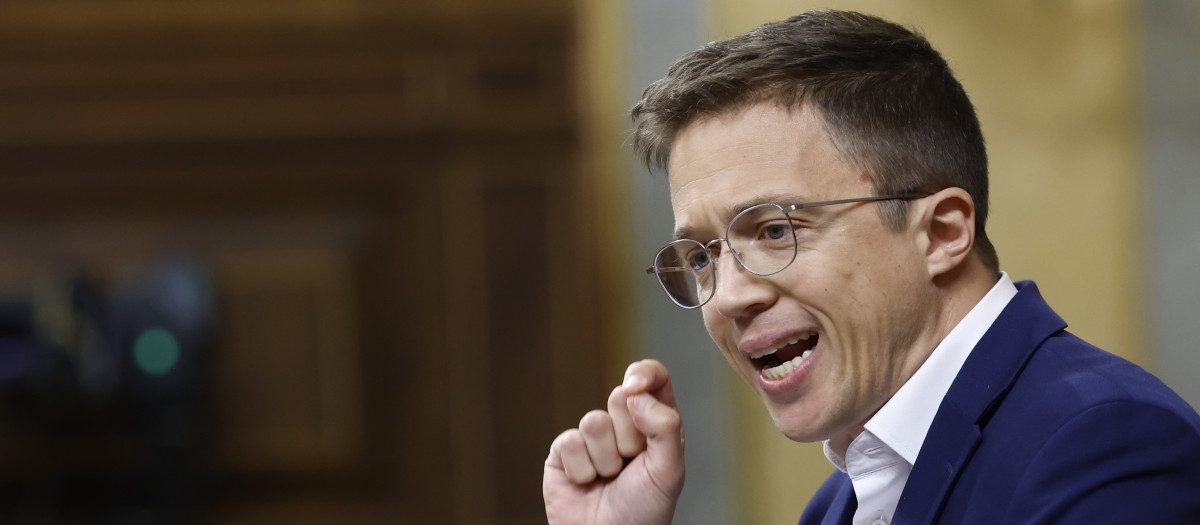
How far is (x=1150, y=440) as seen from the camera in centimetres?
107

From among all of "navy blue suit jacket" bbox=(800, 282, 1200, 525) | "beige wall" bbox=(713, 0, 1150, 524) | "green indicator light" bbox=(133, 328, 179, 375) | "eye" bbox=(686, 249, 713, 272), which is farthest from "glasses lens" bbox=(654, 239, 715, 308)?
"green indicator light" bbox=(133, 328, 179, 375)

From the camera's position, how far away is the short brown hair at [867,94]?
139cm

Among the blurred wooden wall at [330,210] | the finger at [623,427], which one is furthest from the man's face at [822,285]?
A: the blurred wooden wall at [330,210]

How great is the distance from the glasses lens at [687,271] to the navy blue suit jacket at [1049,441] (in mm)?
357

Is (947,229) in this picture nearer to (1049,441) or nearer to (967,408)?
(967,408)

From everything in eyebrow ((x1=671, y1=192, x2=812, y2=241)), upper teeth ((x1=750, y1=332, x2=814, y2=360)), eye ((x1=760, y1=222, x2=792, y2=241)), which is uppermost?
eyebrow ((x1=671, y1=192, x2=812, y2=241))

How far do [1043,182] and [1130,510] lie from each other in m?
3.09

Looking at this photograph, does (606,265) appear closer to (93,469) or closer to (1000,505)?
(93,469)

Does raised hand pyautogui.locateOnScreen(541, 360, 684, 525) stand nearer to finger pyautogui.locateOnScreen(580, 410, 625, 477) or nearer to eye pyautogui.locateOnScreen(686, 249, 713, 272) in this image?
finger pyautogui.locateOnScreen(580, 410, 625, 477)

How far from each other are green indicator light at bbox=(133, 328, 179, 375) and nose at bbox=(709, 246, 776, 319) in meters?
3.20

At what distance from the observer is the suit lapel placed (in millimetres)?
1213

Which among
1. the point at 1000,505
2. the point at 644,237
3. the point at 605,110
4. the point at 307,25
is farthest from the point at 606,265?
the point at 1000,505

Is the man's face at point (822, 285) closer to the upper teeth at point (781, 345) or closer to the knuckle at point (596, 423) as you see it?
the upper teeth at point (781, 345)

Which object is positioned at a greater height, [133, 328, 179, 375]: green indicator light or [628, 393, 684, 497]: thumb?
[628, 393, 684, 497]: thumb
